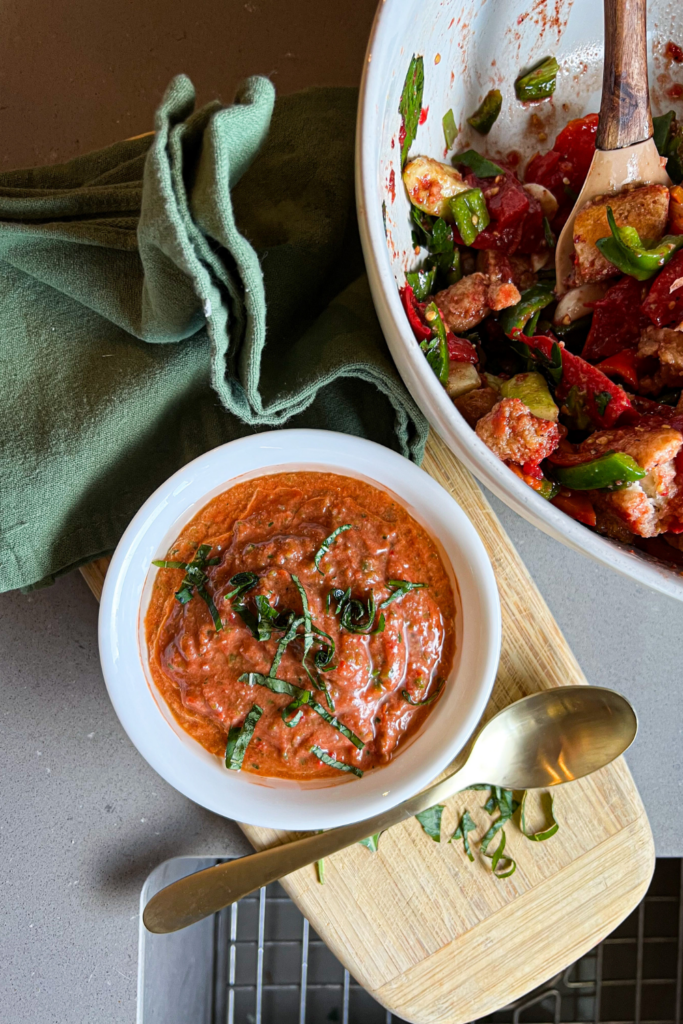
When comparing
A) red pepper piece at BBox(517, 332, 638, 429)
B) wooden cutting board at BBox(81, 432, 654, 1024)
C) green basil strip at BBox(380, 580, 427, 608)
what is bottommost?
wooden cutting board at BBox(81, 432, 654, 1024)

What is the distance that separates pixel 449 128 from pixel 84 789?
1.45 metres

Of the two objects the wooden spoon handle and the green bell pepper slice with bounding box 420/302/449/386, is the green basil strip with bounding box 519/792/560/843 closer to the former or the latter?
the green bell pepper slice with bounding box 420/302/449/386

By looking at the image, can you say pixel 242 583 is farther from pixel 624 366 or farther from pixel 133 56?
pixel 133 56

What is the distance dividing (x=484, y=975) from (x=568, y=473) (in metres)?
0.95

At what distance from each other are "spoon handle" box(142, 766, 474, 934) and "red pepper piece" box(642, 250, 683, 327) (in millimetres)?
833

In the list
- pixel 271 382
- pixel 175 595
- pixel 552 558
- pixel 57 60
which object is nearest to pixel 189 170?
pixel 271 382

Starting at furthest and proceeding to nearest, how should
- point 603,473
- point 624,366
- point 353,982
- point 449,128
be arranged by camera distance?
point 353,982, point 449,128, point 624,366, point 603,473

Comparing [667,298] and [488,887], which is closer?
[667,298]

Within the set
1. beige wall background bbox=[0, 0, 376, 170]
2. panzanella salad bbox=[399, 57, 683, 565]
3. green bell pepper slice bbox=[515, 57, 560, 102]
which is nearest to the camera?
panzanella salad bbox=[399, 57, 683, 565]

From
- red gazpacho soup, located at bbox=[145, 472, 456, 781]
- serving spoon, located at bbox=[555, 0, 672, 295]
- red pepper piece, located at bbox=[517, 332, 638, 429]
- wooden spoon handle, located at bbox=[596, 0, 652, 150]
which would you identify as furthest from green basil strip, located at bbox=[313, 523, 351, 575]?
wooden spoon handle, located at bbox=[596, 0, 652, 150]

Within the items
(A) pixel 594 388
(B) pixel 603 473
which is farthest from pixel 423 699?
(A) pixel 594 388

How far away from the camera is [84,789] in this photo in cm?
156

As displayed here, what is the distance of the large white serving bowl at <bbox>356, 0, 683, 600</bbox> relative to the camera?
1.01 meters

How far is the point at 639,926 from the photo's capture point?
217 centimetres
